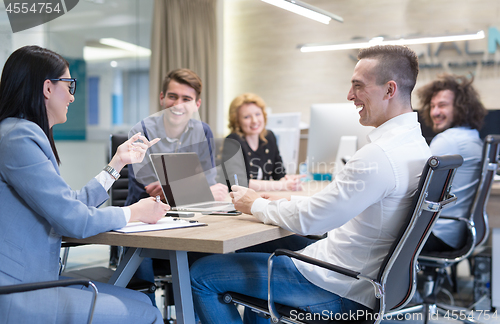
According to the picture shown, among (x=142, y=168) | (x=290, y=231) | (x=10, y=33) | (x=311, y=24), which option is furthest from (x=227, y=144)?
(x=311, y=24)

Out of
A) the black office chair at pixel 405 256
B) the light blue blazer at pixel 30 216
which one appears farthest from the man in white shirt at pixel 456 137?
the light blue blazer at pixel 30 216

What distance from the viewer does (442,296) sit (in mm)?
3303

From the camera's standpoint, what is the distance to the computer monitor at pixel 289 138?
3.67 m

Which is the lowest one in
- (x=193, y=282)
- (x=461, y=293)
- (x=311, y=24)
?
(x=461, y=293)

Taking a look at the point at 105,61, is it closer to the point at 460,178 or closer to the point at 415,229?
the point at 460,178

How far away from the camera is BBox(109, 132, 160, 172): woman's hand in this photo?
1.66m

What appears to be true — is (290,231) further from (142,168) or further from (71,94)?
(71,94)

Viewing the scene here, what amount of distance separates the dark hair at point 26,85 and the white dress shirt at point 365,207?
31.4 inches

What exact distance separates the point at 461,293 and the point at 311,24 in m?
4.00

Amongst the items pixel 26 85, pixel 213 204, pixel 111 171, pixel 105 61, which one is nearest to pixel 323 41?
pixel 105 61

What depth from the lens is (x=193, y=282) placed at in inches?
64.4

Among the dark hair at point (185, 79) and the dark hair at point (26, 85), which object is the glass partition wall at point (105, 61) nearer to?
the dark hair at point (185, 79)

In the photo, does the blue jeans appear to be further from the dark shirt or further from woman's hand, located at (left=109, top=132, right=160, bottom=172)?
the dark shirt

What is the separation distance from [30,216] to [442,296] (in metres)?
2.93
